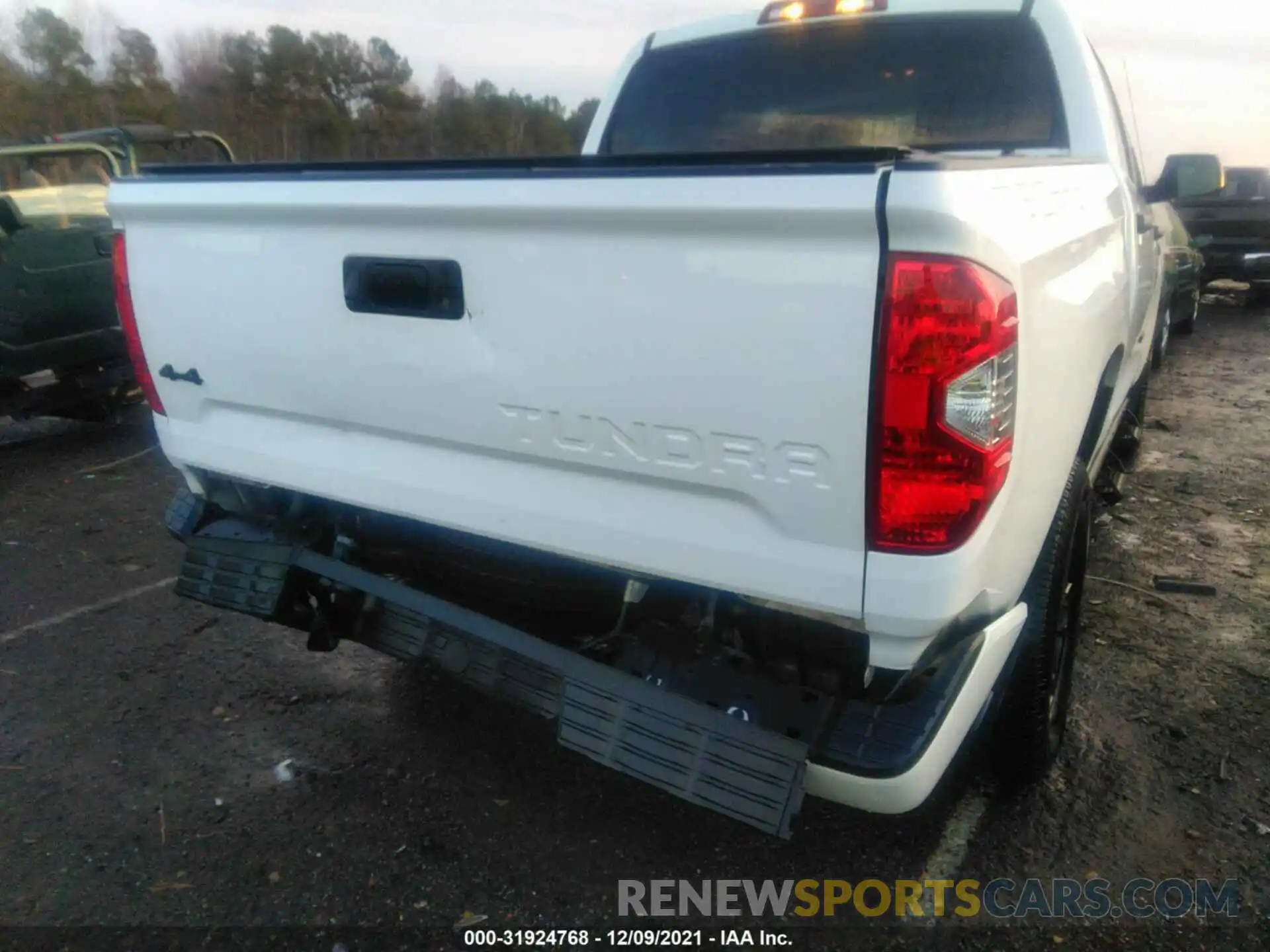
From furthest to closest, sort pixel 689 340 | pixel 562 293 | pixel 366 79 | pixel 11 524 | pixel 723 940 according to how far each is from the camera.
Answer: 1. pixel 366 79
2. pixel 11 524
3. pixel 723 940
4. pixel 562 293
5. pixel 689 340

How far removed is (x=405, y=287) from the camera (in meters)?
2.23

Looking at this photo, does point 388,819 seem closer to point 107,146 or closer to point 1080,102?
point 1080,102

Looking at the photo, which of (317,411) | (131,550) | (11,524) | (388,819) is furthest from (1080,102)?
(11,524)

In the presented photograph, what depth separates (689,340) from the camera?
188cm

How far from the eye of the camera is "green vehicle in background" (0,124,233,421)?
579 cm

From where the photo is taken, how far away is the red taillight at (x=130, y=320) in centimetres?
272

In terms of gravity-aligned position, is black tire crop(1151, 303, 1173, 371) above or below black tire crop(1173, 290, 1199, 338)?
above

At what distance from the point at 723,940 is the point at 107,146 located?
723 centimetres

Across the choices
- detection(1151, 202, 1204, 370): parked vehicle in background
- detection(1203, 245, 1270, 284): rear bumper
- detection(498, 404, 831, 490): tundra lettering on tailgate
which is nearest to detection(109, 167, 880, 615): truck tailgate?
detection(498, 404, 831, 490): tundra lettering on tailgate

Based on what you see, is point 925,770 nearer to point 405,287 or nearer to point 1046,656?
point 1046,656

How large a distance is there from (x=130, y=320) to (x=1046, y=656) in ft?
8.59

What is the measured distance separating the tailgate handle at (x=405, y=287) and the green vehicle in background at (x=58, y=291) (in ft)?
14.6

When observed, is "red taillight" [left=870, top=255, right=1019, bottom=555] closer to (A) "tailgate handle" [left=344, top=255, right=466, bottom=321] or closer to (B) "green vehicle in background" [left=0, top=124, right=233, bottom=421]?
(A) "tailgate handle" [left=344, top=255, right=466, bottom=321]

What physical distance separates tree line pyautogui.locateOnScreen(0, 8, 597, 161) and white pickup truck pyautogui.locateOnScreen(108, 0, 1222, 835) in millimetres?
24733
